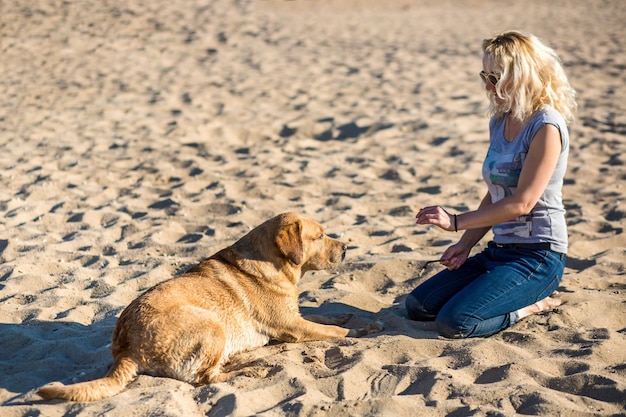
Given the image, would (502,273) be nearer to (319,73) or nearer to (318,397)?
(318,397)

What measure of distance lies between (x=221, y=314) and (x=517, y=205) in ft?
6.74

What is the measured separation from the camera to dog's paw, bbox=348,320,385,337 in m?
5.01

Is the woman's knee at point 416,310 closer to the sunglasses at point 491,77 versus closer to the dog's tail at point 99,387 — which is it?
the sunglasses at point 491,77

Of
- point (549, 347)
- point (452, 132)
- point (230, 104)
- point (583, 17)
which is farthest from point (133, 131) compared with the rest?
point (583, 17)

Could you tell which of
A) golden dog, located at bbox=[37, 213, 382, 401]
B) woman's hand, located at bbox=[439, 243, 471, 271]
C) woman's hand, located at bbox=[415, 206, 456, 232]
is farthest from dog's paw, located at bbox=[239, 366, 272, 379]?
woman's hand, located at bbox=[439, 243, 471, 271]

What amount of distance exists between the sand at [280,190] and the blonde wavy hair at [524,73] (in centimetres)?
148

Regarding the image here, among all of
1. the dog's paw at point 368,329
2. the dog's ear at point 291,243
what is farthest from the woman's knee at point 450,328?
the dog's ear at point 291,243

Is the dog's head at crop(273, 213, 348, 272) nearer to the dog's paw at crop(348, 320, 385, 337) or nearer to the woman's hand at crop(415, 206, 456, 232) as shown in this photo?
the dog's paw at crop(348, 320, 385, 337)

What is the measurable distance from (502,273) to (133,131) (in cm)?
688

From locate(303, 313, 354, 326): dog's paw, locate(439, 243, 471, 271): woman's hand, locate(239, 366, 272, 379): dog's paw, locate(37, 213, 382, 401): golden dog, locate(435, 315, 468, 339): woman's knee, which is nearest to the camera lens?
locate(37, 213, 382, 401): golden dog

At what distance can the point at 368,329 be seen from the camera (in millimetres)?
5055

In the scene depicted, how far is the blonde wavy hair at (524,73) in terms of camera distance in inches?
190

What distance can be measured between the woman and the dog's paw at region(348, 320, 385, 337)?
0.31 metres

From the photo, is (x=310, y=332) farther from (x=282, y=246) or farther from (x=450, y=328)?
(x=450, y=328)
